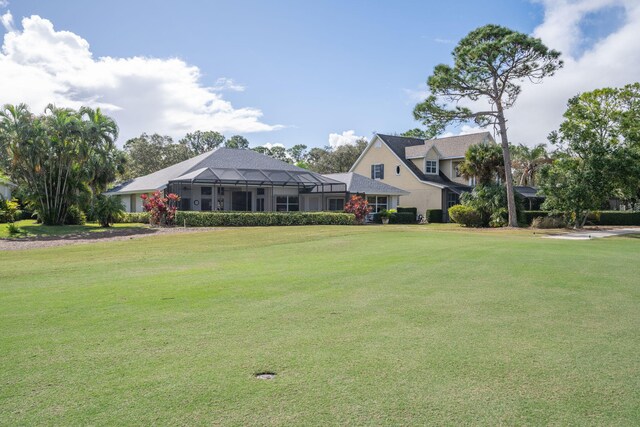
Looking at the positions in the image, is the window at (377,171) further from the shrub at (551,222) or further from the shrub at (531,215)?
the shrub at (551,222)

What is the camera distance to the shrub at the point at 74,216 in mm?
33062

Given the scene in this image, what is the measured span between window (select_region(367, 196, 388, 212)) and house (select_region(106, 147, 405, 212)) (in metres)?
0.57

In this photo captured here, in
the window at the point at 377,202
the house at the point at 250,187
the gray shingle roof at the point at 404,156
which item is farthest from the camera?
the gray shingle roof at the point at 404,156

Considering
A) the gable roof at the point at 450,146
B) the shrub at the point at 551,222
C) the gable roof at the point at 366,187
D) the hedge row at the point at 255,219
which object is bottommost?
the shrub at the point at 551,222

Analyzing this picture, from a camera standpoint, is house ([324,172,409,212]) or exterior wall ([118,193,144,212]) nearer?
house ([324,172,409,212])

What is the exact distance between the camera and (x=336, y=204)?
41188mm

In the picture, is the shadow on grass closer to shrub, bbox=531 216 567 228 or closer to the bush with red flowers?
the bush with red flowers

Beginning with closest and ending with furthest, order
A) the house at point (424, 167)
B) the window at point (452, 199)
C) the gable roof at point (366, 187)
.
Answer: the gable roof at point (366, 187) < the window at point (452, 199) < the house at point (424, 167)

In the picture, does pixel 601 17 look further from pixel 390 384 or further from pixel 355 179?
pixel 390 384

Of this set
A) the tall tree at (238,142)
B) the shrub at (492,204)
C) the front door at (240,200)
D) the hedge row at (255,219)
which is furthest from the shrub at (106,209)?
the tall tree at (238,142)

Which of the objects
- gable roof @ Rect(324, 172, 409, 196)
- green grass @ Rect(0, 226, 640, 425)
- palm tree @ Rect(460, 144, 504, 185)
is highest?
palm tree @ Rect(460, 144, 504, 185)

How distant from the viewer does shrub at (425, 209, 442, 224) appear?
4075cm

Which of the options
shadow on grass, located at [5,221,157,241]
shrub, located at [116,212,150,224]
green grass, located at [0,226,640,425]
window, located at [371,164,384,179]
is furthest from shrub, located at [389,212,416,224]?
green grass, located at [0,226,640,425]

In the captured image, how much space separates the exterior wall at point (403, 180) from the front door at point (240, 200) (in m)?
13.7
